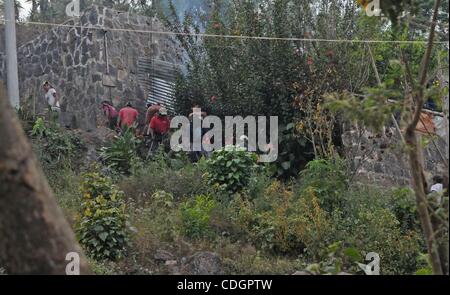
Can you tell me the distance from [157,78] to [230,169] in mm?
5375

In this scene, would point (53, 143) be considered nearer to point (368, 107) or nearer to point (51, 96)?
point (51, 96)

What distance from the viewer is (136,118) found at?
42.9 ft

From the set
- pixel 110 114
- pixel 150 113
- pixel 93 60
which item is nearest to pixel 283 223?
pixel 150 113

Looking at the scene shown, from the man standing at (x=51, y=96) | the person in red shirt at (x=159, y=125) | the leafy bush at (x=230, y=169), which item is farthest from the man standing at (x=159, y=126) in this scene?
the leafy bush at (x=230, y=169)

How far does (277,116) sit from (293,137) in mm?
688

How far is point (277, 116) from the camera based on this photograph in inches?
453

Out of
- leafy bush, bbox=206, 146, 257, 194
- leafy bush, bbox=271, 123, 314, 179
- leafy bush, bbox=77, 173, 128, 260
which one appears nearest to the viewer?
leafy bush, bbox=77, 173, 128, 260

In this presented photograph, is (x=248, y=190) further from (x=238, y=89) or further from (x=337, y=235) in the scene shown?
(x=238, y=89)

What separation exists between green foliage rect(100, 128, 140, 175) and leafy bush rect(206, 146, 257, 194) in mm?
1474

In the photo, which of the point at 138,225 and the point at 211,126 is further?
the point at 211,126

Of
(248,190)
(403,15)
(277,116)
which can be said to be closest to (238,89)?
(277,116)

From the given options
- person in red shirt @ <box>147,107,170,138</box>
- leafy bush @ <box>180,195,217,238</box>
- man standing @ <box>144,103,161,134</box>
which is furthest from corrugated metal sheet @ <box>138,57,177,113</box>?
leafy bush @ <box>180,195,217,238</box>

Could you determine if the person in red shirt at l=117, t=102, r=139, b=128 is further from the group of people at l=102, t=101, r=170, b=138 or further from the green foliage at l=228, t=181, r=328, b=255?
the green foliage at l=228, t=181, r=328, b=255

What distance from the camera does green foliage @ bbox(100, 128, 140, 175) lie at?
1058 centimetres
